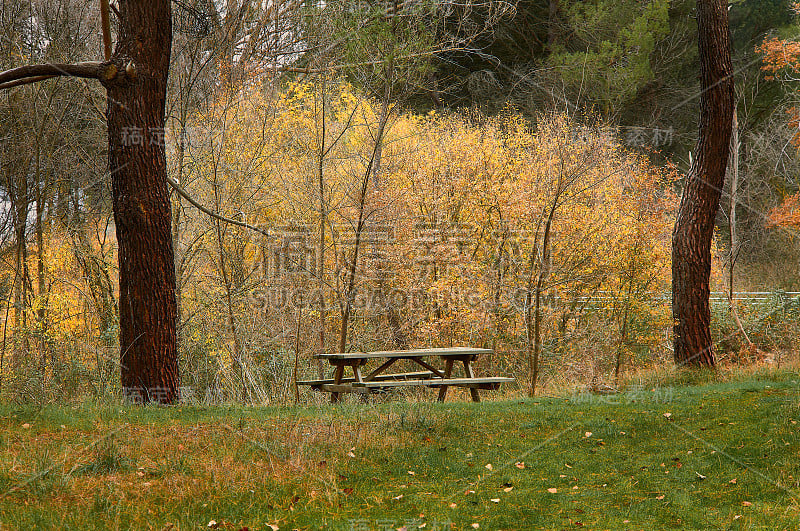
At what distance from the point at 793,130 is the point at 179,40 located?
1763 cm

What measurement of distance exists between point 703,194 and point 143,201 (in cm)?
716

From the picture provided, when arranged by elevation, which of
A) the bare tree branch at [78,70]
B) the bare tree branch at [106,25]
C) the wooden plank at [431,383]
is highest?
the bare tree branch at [106,25]

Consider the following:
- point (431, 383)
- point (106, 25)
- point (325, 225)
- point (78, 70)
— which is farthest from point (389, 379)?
Answer: point (325, 225)

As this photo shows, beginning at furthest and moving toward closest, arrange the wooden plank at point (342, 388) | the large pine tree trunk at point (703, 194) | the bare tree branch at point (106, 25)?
the large pine tree trunk at point (703, 194) < the wooden plank at point (342, 388) < the bare tree branch at point (106, 25)

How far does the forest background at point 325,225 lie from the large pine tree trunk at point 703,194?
6.68 feet

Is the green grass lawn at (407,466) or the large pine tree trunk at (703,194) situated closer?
the green grass lawn at (407,466)

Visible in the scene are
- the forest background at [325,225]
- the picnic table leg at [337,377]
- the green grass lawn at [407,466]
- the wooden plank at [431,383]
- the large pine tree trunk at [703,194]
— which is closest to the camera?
the green grass lawn at [407,466]

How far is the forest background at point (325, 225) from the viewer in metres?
11.9

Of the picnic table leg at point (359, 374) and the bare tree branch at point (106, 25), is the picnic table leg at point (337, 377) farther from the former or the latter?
the bare tree branch at point (106, 25)

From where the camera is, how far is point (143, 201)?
7.18 m

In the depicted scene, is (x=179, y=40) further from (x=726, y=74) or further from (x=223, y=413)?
(x=726, y=74)

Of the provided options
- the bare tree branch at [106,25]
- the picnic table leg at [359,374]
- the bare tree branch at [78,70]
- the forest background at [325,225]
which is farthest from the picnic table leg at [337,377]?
the bare tree branch at [106,25]

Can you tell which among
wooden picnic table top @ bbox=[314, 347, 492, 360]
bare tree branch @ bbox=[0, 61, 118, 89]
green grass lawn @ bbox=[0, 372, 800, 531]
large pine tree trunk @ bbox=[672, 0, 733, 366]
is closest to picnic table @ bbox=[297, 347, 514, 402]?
wooden picnic table top @ bbox=[314, 347, 492, 360]

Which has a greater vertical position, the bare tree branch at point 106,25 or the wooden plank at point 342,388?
the bare tree branch at point 106,25
